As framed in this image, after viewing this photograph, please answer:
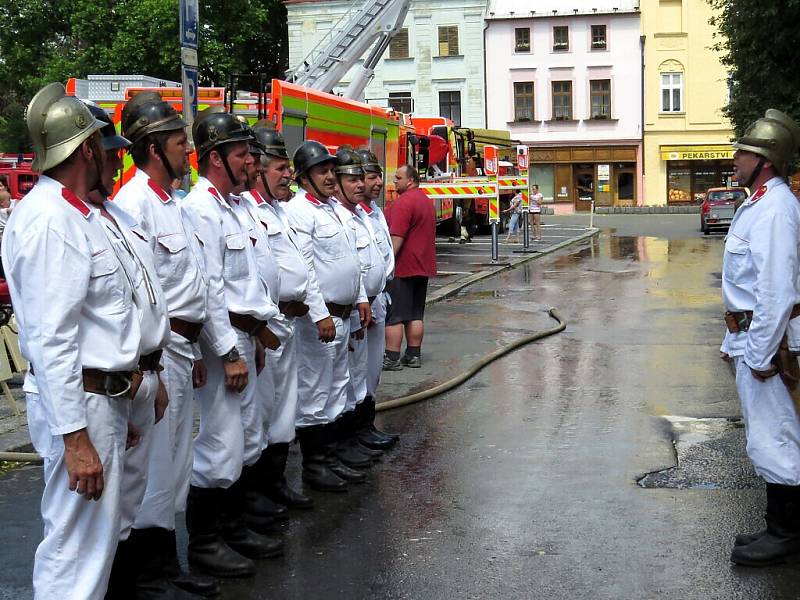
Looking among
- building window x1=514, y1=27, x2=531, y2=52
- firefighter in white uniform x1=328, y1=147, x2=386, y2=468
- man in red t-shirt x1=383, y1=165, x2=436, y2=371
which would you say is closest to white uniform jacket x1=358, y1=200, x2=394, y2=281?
firefighter in white uniform x1=328, y1=147, x2=386, y2=468

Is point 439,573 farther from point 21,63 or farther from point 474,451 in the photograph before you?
point 21,63

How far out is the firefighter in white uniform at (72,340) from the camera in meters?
4.10

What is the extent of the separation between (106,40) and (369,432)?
4179 centimetres

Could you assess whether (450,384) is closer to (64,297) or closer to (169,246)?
(169,246)

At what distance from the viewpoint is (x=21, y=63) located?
48.2m

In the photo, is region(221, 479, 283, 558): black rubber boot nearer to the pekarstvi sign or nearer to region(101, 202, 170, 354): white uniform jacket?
region(101, 202, 170, 354): white uniform jacket

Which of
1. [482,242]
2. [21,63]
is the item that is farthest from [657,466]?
[21,63]

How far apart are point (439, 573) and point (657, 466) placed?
2533 mm

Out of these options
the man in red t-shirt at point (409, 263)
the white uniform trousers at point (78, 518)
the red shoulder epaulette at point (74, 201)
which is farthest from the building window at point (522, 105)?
the white uniform trousers at point (78, 518)

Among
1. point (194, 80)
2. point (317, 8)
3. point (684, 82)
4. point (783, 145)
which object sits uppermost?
point (317, 8)

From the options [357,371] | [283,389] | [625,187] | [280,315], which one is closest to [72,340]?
[280,315]

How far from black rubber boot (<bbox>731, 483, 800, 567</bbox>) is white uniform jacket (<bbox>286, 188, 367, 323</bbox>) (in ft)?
9.78

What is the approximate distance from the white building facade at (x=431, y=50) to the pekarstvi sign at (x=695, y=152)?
30.6 feet

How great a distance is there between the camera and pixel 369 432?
8.41 m
